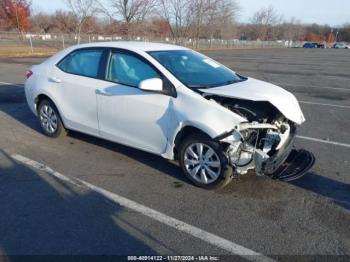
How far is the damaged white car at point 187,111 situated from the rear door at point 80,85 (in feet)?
0.05

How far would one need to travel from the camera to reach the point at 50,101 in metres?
5.48

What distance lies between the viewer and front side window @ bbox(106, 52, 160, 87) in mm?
4211

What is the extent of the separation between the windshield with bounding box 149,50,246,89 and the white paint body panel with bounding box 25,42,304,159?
0.15m

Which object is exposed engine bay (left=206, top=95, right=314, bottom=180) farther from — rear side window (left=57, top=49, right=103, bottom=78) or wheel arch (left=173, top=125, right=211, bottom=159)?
rear side window (left=57, top=49, right=103, bottom=78)

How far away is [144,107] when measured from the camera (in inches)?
164

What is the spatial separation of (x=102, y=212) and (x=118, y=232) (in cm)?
40

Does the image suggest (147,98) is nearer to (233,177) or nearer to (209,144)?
(209,144)

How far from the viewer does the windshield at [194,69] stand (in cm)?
415

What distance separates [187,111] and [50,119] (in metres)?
2.90

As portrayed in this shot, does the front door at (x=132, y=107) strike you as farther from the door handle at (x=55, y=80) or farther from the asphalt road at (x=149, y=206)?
the door handle at (x=55, y=80)

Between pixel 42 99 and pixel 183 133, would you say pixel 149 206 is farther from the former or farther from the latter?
pixel 42 99

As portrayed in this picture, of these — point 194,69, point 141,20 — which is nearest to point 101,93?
point 194,69

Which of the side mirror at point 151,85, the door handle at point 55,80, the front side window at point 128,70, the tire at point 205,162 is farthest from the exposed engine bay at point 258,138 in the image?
the door handle at point 55,80

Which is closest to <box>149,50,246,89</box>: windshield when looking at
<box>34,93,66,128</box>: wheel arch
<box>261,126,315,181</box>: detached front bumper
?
<box>261,126,315,181</box>: detached front bumper
